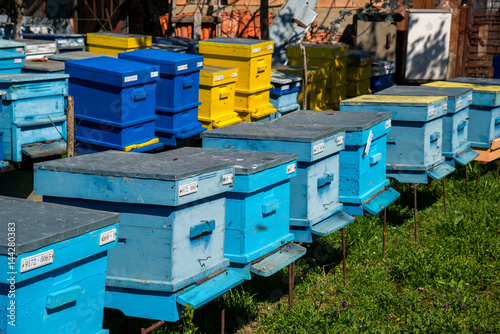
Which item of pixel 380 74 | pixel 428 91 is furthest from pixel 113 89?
pixel 380 74

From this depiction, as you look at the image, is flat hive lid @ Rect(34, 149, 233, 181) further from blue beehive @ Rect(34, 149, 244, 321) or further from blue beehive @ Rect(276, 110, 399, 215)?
blue beehive @ Rect(276, 110, 399, 215)

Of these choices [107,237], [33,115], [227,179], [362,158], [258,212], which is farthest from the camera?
[33,115]

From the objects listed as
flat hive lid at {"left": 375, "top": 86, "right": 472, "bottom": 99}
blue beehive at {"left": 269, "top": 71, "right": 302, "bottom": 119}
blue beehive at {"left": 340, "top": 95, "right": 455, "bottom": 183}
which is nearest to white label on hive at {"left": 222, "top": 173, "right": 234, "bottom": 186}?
blue beehive at {"left": 340, "top": 95, "right": 455, "bottom": 183}

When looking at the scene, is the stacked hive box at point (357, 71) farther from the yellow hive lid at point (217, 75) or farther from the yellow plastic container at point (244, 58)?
the yellow hive lid at point (217, 75)

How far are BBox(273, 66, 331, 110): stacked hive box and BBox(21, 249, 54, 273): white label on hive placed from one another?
6.92 m

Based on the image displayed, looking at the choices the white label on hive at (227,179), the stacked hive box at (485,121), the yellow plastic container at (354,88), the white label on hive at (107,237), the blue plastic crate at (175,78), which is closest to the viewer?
the white label on hive at (107,237)

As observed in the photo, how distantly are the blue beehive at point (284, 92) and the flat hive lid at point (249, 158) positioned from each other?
4.22 m

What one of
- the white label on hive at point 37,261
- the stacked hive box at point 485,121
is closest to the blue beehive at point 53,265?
the white label on hive at point 37,261

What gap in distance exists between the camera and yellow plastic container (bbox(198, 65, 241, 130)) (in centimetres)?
821

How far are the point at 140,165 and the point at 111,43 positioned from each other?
553 cm

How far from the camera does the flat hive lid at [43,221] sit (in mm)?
3254

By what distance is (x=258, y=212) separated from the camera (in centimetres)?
489

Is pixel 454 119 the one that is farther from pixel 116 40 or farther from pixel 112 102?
pixel 116 40

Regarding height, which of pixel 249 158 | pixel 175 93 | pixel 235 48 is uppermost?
pixel 235 48
